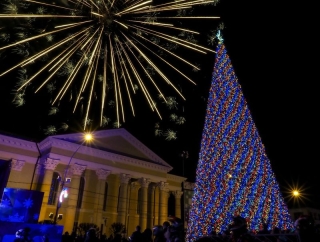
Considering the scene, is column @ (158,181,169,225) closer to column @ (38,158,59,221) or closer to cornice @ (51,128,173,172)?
cornice @ (51,128,173,172)

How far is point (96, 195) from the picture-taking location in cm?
2906

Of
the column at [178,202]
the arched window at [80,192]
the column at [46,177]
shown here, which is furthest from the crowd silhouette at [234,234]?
the column at [178,202]

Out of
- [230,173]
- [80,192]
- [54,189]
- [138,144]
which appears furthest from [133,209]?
[230,173]

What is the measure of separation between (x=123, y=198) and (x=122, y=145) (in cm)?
606

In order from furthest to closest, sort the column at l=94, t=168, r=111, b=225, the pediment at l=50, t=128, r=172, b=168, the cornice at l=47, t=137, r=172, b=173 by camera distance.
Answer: the pediment at l=50, t=128, r=172, b=168 < the column at l=94, t=168, r=111, b=225 < the cornice at l=47, t=137, r=172, b=173

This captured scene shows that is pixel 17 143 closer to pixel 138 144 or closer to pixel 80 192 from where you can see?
pixel 80 192

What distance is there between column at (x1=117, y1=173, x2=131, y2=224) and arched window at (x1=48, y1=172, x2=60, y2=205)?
6695 millimetres

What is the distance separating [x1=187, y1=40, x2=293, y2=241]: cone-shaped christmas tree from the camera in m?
12.5

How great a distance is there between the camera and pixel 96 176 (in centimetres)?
3047

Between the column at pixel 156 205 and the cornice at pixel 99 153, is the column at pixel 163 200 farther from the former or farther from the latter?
the cornice at pixel 99 153

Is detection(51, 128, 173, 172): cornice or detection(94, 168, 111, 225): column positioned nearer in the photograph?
detection(51, 128, 173, 172): cornice

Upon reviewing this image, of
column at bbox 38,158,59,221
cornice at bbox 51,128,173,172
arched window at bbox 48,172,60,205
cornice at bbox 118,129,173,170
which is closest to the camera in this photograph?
column at bbox 38,158,59,221

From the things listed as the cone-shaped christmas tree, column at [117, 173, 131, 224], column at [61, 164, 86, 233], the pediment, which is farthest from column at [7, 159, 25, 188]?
the cone-shaped christmas tree

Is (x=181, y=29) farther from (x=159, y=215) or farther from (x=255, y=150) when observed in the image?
(x=159, y=215)
